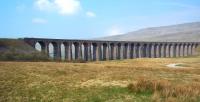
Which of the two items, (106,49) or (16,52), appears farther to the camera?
(106,49)

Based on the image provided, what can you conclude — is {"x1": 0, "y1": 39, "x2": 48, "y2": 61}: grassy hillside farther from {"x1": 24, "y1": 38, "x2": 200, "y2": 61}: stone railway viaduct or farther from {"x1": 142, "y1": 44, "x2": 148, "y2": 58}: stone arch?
{"x1": 142, "y1": 44, "x2": 148, "y2": 58}: stone arch

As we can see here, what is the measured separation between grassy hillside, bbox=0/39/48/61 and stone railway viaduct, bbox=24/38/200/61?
10.2m

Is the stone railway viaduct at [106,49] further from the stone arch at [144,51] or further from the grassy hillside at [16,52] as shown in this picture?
the grassy hillside at [16,52]

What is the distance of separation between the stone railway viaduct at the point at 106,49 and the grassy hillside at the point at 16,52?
1021 cm

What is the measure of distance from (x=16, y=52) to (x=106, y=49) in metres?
55.6

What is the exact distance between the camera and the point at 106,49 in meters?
119

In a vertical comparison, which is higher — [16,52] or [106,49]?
[16,52]

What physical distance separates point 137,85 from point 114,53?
102872mm

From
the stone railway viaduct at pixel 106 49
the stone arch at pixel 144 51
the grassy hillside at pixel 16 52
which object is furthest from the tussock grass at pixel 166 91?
the stone arch at pixel 144 51

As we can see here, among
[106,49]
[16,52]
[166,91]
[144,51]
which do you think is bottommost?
[144,51]

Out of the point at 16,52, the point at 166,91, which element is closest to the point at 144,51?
the point at 16,52

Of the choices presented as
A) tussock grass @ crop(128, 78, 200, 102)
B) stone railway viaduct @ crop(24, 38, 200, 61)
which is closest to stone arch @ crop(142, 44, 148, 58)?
stone railway viaduct @ crop(24, 38, 200, 61)

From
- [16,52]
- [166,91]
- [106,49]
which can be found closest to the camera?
[166,91]

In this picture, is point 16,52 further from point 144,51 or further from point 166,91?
point 144,51
